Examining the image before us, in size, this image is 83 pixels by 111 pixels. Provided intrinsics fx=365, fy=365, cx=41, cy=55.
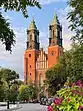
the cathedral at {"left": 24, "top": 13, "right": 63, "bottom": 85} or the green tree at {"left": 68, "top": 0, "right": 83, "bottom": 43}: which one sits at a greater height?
the cathedral at {"left": 24, "top": 13, "right": 63, "bottom": 85}

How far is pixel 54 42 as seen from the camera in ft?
496

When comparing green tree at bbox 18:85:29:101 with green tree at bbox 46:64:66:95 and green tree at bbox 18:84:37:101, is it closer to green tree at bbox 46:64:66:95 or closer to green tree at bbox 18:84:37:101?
green tree at bbox 18:84:37:101

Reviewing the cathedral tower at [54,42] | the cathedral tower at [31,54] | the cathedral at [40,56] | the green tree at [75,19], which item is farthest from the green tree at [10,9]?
the cathedral tower at [54,42]

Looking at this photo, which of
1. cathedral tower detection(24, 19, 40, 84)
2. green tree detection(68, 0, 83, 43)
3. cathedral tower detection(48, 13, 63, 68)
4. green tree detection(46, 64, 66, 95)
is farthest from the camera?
cathedral tower detection(24, 19, 40, 84)

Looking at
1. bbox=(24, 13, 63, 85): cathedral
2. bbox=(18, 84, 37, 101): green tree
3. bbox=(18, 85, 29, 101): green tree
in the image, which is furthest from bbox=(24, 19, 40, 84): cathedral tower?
bbox=(18, 85, 29, 101): green tree

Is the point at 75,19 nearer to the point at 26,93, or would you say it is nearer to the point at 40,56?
the point at 26,93

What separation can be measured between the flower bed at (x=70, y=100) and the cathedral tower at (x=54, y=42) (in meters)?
138

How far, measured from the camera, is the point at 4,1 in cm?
766

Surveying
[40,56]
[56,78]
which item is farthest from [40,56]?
[56,78]

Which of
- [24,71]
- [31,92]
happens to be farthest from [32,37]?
[31,92]

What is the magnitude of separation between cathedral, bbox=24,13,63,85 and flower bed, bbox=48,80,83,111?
137 m

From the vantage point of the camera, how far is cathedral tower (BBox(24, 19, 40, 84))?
149500mm

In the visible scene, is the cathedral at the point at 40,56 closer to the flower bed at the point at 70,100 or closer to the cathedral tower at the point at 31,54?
the cathedral tower at the point at 31,54

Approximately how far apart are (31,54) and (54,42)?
11333 millimetres
